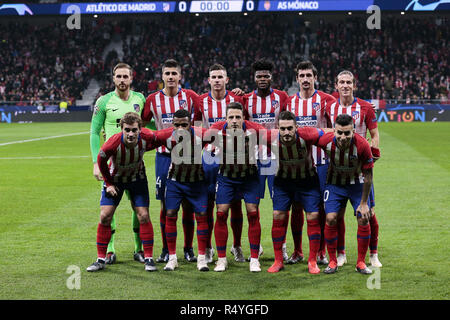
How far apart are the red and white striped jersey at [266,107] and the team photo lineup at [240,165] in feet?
0.04

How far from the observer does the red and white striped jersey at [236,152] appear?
21.8ft

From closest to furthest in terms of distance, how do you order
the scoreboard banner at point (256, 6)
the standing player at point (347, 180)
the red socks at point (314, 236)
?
the standing player at point (347, 180)
the red socks at point (314, 236)
the scoreboard banner at point (256, 6)

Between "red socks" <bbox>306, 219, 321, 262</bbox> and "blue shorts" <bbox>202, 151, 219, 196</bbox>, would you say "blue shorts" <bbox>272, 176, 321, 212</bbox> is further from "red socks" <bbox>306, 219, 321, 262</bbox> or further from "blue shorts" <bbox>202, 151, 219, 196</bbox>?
"blue shorts" <bbox>202, 151, 219, 196</bbox>

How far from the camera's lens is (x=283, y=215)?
6742 mm

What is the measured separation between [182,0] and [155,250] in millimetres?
35050

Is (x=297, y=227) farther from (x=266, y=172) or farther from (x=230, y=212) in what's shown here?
(x=230, y=212)

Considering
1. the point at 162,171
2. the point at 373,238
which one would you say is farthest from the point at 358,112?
the point at 162,171

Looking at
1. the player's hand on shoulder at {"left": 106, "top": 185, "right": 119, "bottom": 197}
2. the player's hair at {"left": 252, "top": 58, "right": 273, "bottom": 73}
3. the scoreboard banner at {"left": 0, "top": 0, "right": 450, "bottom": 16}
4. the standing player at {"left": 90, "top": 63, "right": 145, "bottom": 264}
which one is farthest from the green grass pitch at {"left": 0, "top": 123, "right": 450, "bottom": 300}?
the scoreboard banner at {"left": 0, "top": 0, "right": 450, "bottom": 16}

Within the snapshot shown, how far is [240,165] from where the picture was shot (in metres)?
6.73

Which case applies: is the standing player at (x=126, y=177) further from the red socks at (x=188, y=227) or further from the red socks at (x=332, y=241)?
the red socks at (x=332, y=241)

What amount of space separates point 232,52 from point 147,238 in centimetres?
3561

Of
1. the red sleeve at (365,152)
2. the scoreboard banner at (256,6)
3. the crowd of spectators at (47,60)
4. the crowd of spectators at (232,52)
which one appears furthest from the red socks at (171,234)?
the scoreboard banner at (256,6)

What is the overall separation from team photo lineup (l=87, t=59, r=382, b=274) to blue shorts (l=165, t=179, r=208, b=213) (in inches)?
0.4

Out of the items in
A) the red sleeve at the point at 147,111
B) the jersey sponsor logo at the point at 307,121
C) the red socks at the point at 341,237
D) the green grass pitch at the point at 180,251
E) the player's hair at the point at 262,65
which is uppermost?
the player's hair at the point at 262,65
